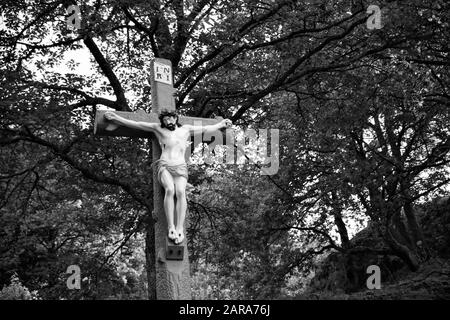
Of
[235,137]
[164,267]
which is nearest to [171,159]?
[164,267]

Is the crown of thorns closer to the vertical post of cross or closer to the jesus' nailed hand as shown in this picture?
the jesus' nailed hand

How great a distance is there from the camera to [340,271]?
607 inches

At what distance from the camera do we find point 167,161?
19.6ft

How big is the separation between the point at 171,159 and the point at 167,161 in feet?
0.17

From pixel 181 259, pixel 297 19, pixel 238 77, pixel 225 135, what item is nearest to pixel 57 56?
pixel 238 77

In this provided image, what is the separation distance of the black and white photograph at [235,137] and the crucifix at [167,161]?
18 mm

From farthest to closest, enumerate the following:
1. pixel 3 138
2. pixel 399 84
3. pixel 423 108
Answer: pixel 423 108
pixel 399 84
pixel 3 138

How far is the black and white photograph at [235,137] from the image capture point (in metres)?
7.70

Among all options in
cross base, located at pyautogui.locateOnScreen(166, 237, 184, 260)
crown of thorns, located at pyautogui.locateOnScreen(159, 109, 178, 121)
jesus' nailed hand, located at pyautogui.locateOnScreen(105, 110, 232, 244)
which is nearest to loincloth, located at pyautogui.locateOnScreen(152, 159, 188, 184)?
jesus' nailed hand, located at pyautogui.locateOnScreen(105, 110, 232, 244)

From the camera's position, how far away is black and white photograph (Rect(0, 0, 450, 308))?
7701mm

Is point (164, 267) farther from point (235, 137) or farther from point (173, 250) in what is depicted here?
point (235, 137)

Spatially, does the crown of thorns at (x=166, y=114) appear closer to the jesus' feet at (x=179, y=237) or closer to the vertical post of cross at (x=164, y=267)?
the vertical post of cross at (x=164, y=267)
